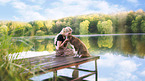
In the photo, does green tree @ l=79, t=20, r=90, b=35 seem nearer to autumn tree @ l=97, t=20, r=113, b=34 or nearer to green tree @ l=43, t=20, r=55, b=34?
autumn tree @ l=97, t=20, r=113, b=34

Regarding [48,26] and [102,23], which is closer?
[48,26]

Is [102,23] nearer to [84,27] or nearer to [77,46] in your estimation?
[84,27]

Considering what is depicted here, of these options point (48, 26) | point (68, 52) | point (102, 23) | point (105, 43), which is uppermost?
point (102, 23)

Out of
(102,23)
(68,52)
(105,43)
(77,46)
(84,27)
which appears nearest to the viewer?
(77,46)

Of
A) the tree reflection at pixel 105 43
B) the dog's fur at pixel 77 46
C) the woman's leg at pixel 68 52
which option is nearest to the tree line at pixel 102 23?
the tree reflection at pixel 105 43

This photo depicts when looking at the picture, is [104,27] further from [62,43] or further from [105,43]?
[62,43]

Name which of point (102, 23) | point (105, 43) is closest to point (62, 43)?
point (105, 43)

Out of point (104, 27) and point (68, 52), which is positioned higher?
point (104, 27)

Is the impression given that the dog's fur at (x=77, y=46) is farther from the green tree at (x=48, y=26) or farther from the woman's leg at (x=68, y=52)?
the green tree at (x=48, y=26)

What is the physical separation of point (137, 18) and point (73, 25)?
1187 centimetres

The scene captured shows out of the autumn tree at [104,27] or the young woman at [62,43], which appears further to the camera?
the autumn tree at [104,27]

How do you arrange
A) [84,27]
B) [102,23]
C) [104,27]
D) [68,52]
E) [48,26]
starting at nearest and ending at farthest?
[68,52] → [48,26] → [102,23] → [104,27] → [84,27]

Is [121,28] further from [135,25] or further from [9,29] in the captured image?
[9,29]

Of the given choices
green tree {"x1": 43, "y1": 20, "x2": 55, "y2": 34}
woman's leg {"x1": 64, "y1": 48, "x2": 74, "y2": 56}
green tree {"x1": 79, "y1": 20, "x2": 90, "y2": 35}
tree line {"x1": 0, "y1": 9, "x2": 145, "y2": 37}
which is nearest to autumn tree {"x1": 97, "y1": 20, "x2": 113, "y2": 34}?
tree line {"x1": 0, "y1": 9, "x2": 145, "y2": 37}
